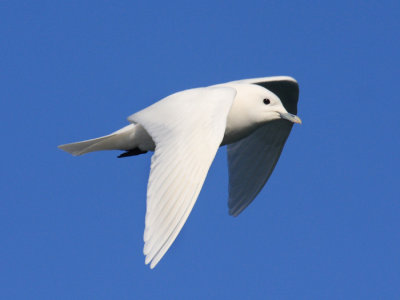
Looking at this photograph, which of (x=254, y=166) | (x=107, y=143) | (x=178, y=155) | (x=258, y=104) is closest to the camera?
(x=178, y=155)

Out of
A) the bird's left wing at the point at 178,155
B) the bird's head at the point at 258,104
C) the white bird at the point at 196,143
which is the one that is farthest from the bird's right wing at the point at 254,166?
the bird's left wing at the point at 178,155

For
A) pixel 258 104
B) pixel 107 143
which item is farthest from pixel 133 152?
pixel 258 104

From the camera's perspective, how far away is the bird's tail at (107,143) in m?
10.6

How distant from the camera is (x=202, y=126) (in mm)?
8953

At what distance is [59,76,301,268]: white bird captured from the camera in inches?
325

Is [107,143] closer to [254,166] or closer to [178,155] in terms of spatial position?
[178,155]

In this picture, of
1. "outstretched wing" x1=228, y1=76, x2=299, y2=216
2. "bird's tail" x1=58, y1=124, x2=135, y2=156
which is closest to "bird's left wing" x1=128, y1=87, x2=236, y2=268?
"bird's tail" x1=58, y1=124, x2=135, y2=156

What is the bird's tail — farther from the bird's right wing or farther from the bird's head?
the bird's right wing

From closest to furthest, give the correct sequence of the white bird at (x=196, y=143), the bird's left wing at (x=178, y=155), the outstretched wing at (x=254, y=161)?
the bird's left wing at (x=178, y=155), the white bird at (x=196, y=143), the outstretched wing at (x=254, y=161)

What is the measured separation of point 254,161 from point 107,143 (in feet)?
8.52

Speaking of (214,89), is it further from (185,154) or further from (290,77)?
(290,77)

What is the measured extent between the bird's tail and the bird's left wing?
0.77 meters

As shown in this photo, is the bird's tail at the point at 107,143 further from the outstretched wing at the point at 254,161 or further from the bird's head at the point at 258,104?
the outstretched wing at the point at 254,161

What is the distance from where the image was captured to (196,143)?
8742 mm
